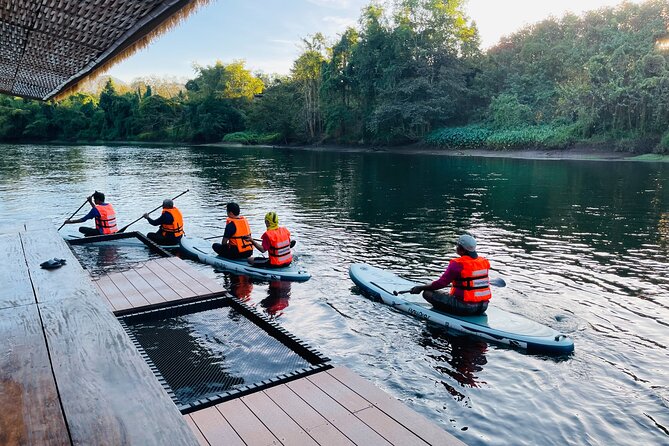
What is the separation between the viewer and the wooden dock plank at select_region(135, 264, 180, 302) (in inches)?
285

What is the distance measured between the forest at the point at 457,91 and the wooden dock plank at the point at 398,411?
36.6 metres

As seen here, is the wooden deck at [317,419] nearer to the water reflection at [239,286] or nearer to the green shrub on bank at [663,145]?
the water reflection at [239,286]

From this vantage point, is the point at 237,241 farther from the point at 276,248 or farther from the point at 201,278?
the point at 201,278

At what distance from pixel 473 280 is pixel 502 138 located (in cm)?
3763

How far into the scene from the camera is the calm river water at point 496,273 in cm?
562

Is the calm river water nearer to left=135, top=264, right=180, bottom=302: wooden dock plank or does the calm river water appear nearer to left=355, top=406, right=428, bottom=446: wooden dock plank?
left=355, top=406, right=428, bottom=446: wooden dock plank

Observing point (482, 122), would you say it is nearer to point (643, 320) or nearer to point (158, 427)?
point (643, 320)

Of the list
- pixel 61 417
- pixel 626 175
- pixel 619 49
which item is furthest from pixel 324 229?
pixel 619 49

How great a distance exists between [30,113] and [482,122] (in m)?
64.1

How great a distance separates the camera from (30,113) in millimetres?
70812

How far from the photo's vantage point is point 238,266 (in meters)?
10.1

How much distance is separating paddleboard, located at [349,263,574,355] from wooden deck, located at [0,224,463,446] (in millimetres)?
3101

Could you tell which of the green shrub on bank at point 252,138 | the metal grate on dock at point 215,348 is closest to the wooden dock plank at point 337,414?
the metal grate on dock at point 215,348

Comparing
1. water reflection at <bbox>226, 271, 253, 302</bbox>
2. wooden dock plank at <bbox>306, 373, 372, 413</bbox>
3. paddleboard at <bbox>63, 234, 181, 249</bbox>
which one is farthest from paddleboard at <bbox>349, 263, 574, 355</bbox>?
paddleboard at <bbox>63, 234, 181, 249</bbox>
